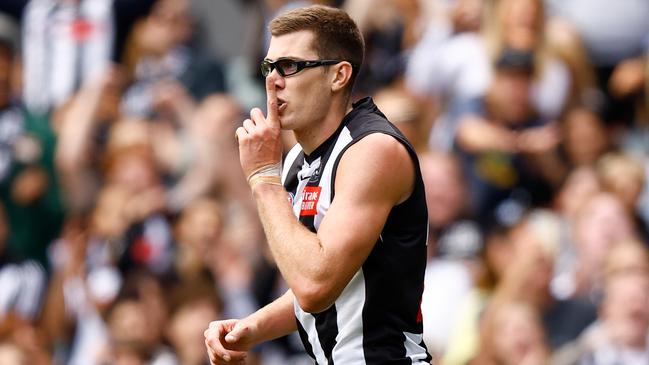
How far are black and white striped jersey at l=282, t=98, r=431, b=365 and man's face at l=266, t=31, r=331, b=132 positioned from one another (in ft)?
0.49

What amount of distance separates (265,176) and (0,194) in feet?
25.7

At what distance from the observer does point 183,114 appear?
1122 centimetres

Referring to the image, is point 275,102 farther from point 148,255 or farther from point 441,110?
point 148,255

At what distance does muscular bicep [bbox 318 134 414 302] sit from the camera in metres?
3.96

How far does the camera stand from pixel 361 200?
4.00 meters

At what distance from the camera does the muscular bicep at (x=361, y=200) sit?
396 centimetres

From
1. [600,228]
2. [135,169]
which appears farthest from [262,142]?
[135,169]

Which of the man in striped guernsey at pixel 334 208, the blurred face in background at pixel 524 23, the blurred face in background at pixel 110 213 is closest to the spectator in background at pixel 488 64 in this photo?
the blurred face in background at pixel 524 23

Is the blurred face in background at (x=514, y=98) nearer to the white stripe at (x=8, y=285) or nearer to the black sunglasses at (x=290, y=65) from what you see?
the white stripe at (x=8, y=285)

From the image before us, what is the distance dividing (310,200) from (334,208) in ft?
0.82

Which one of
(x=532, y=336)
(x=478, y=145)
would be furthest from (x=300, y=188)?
(x=478, y=145)

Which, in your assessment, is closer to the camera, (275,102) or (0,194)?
(275,102)

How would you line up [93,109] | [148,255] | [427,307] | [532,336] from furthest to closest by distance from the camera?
[93,109] → [148,255] → [427,307] → [532,336]

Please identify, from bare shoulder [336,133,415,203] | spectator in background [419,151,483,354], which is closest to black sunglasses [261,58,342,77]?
bare shoulder [336,133,415,203]
